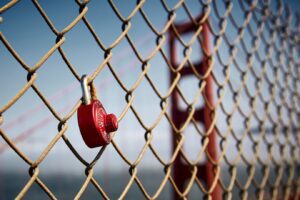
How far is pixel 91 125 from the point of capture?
554mm

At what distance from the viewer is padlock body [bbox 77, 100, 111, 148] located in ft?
1.83

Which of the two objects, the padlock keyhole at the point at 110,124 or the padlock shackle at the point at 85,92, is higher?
the padlock shackle at the point at 85,92

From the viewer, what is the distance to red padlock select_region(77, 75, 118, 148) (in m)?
0.56

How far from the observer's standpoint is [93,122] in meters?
0.55

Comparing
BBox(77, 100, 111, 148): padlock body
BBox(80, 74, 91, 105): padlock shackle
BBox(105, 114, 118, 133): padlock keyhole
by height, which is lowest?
BBox(105, 114, 118, 133): padlock keyhole

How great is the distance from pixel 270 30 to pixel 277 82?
271 millimetres

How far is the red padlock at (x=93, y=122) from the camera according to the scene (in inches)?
22.0

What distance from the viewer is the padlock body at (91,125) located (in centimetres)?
56

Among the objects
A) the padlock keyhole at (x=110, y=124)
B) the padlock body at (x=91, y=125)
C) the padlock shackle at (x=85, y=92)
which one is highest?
the padlock shackle at (x=85, y=92)

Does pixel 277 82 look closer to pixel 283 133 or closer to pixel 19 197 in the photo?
pixel 283 133

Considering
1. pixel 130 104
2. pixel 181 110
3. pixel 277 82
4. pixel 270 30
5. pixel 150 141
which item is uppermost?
pixel 130 104

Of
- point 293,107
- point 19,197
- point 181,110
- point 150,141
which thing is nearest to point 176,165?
point 181,110

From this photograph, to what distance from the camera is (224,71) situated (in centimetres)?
116

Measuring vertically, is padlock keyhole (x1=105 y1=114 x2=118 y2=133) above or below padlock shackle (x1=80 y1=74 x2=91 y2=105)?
below
